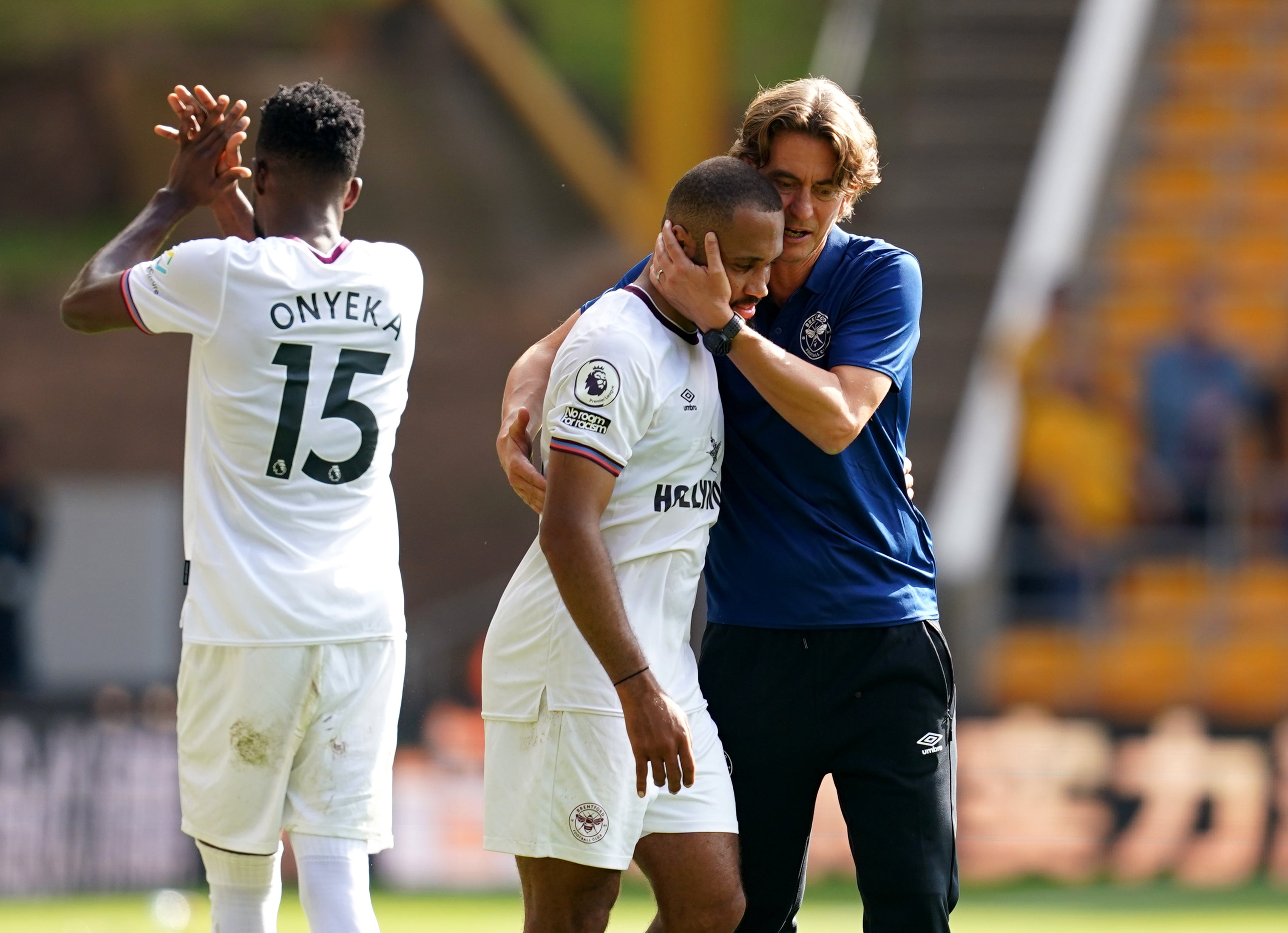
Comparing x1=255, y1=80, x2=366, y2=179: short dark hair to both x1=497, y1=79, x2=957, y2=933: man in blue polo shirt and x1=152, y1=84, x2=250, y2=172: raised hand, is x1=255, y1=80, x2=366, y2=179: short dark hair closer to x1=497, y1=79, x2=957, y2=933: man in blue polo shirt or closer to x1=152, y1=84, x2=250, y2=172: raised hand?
x1=152, y1=84, x2=250, y2=172: raised hand

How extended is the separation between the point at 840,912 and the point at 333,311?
198 inches

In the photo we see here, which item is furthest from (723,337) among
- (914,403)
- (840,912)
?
(914,403)

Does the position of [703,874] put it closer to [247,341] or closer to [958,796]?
[247,341]

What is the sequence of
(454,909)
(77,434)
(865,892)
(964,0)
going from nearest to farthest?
(865,892)
(454,909)
(964,0)
(77,434)

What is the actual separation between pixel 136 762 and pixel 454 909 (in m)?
1.66

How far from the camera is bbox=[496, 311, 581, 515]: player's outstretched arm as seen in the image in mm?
3953

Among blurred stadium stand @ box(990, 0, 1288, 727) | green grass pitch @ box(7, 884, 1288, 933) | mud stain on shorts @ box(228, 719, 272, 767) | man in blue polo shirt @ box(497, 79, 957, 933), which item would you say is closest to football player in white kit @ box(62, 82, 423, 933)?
mud stain on shorts @ box(228, 719, 272, 767)

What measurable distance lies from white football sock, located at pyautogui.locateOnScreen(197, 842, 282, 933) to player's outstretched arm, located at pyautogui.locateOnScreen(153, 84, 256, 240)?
4.85 ft

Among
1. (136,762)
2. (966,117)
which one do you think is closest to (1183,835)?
(136,762)

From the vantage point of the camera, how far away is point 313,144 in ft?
14.1

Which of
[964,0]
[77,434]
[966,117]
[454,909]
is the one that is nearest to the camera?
[454,909]

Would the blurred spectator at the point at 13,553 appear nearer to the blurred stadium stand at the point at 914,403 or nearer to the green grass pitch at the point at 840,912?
the blurred stadium stand at the point at 914,403

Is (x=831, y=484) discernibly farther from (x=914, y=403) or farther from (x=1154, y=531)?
(x=914, y=403)

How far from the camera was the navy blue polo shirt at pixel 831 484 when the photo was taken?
161 inches
